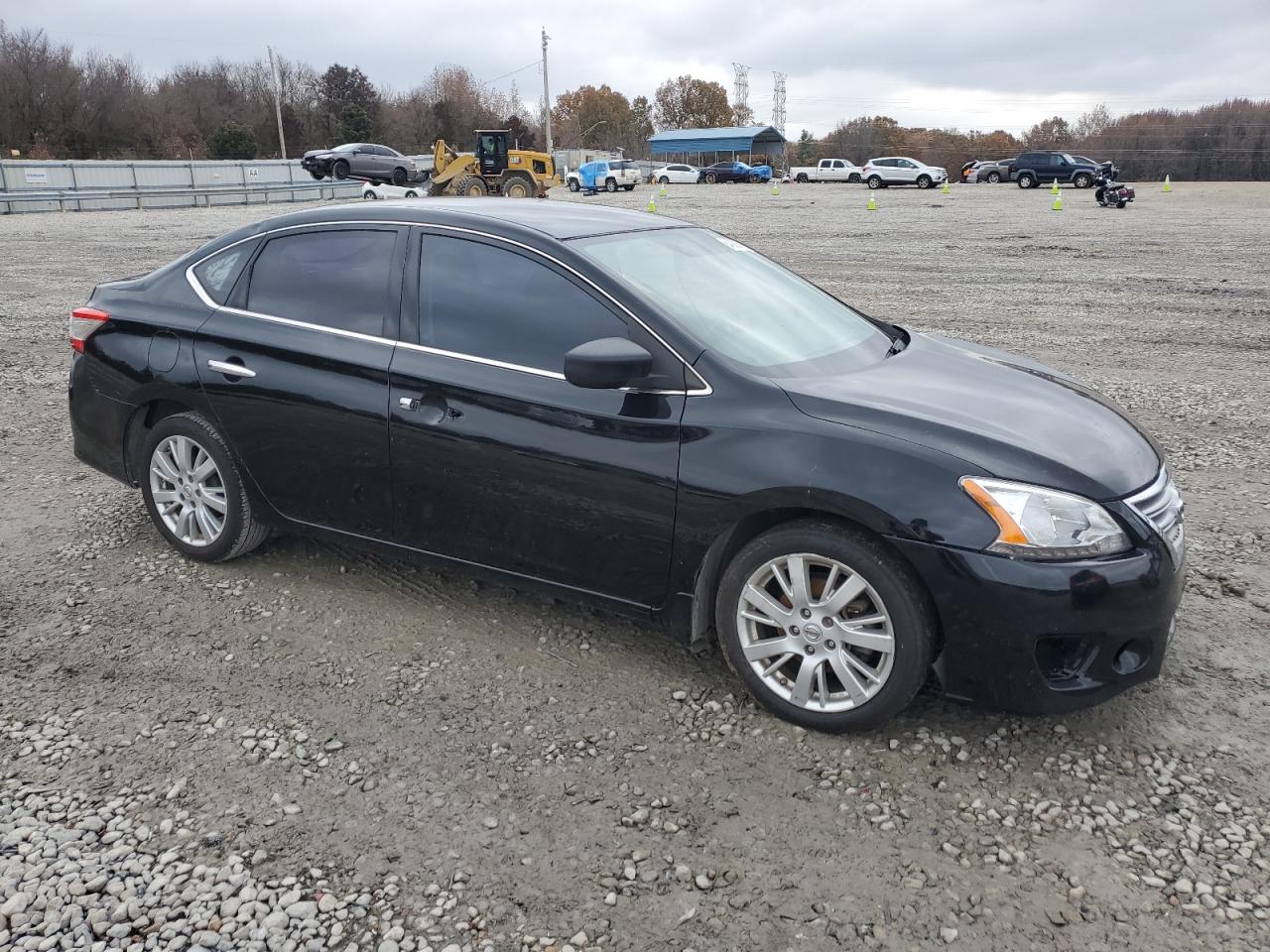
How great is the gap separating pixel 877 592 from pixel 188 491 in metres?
3.25

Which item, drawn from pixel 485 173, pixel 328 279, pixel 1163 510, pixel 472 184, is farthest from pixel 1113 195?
pixel 328 279

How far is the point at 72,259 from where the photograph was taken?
60.9 feet

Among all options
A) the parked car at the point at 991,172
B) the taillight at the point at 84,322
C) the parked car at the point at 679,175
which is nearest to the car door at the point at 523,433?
the taillight at the point at 84,322

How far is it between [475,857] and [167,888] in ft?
2.67

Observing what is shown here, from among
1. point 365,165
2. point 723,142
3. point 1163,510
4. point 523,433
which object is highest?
point 723,142

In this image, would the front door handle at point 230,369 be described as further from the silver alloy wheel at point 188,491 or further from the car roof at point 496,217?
the car roof at point 496,217

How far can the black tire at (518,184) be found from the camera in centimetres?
3447

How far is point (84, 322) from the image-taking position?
16.1ft

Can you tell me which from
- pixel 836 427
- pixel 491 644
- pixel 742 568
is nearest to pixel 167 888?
pixel 491 644

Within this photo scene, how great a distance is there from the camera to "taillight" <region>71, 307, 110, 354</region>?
4.85 meters

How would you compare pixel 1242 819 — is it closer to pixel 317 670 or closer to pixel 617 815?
pixel 617 815

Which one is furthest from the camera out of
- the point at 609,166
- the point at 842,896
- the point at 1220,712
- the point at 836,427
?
the point at 609,166

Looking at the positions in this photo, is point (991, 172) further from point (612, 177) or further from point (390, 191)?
point (390, 191)

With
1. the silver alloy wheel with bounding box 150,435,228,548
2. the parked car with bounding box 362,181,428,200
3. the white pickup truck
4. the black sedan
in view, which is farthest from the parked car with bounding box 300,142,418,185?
the silver alloy wheel with bounding box 150,435,228,548
